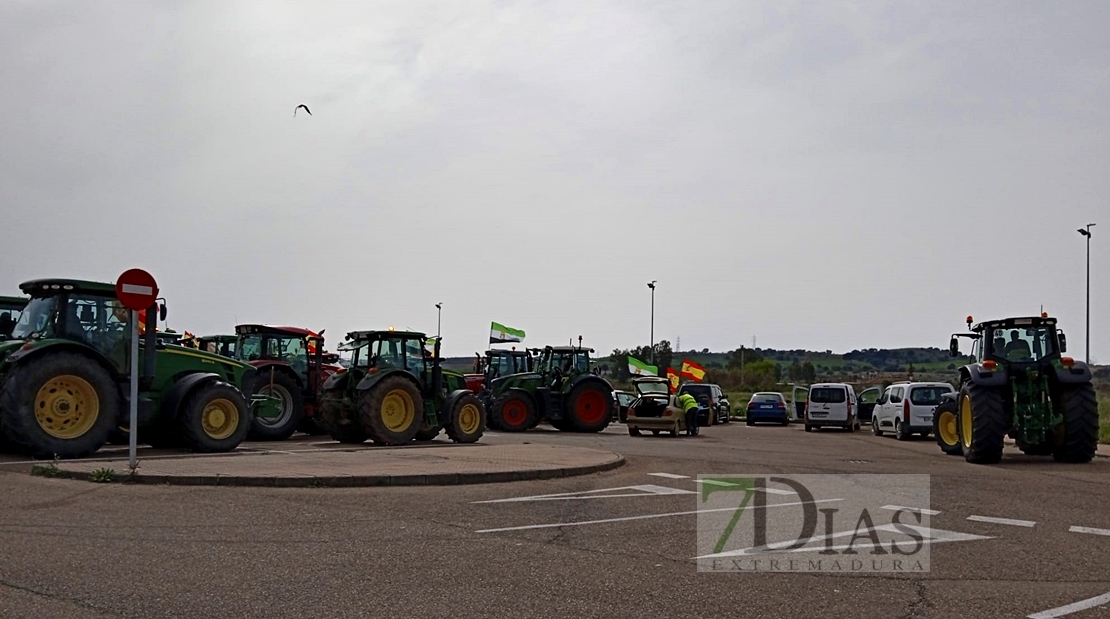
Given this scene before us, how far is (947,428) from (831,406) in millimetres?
13169

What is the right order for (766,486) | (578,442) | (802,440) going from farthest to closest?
(802,440) → (578,442) → (766,486)

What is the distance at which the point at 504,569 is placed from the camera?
779cm

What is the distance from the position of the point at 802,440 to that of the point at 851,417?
7.99 m

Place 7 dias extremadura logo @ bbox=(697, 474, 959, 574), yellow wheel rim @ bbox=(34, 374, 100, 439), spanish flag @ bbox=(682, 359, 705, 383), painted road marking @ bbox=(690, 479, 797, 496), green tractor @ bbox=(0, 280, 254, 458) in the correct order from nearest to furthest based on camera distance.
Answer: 7 dias extremadura logo @ bbox=(697, 474, 959, 574)
painted road marking @ bbox=(690, 479, 797, 496)
green tractor @ bbox=(0, 280, 254, 458)
yellow wheel rim @ bbox=(34, 374, 100, 439)
spanish flag @ bbox=(682, 359, 705, 383)

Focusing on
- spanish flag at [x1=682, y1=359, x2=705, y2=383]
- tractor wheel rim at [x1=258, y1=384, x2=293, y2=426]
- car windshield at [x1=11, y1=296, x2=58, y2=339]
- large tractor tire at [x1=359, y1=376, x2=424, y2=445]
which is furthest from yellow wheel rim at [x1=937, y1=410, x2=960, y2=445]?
spanish flag at [x1=682, y1=359, x2=705, y2=383]

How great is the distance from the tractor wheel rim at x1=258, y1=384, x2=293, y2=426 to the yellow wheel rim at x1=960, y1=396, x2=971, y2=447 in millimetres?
13051

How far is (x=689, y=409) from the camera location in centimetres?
2792

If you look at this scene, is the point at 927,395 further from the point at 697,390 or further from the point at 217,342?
the point at 217,342

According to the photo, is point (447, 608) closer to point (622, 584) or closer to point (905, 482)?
point (622, 584)

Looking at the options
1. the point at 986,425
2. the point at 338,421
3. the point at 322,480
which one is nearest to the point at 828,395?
the point at 986,425

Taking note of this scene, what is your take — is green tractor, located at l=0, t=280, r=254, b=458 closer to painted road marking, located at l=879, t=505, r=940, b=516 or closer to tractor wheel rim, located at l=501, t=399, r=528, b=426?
painted road marking, located at l=879, t=505, r=940, b=516

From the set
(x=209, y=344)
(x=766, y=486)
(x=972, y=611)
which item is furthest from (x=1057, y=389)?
(x=209, y=344)

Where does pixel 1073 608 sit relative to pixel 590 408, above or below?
below

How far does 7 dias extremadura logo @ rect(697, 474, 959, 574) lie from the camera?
8.31 m
